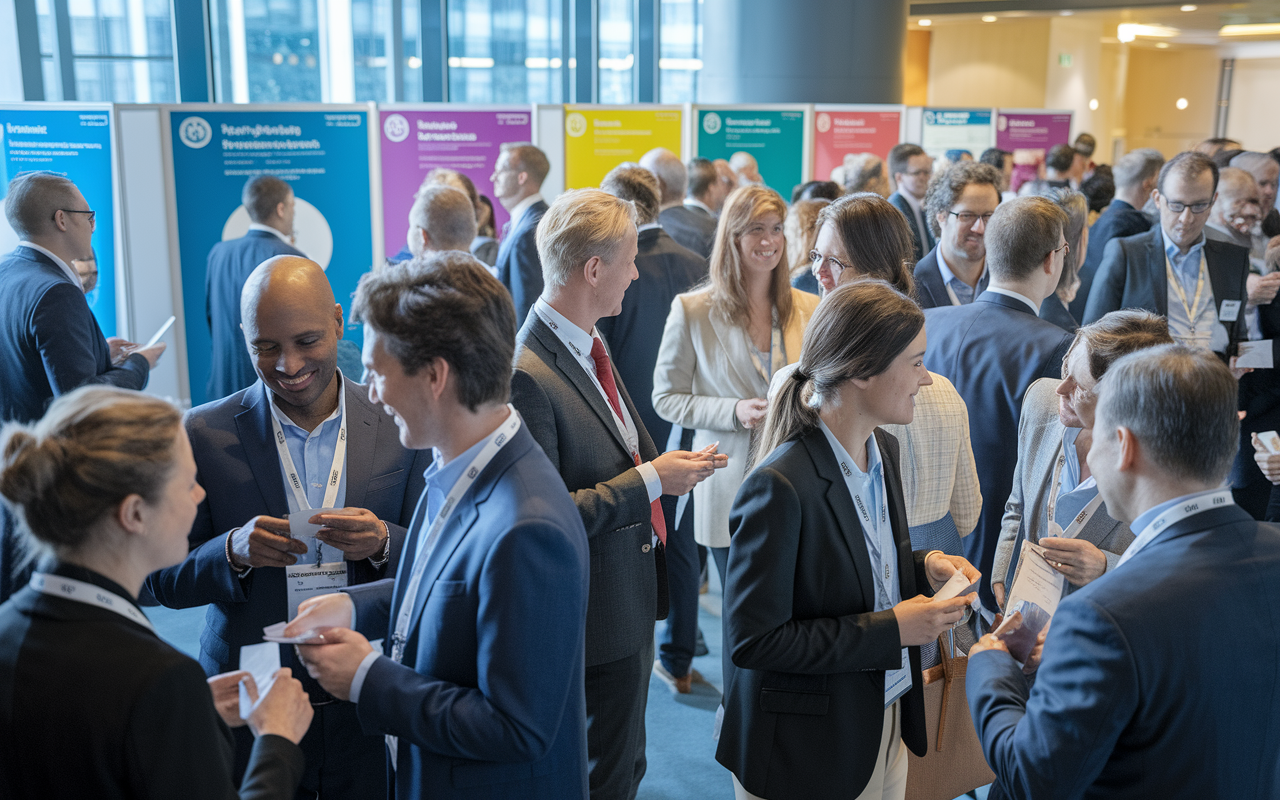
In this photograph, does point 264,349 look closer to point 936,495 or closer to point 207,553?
point 207,553

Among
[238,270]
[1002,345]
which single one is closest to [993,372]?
[1002,345]

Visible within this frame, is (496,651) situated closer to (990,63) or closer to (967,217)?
(967,217)

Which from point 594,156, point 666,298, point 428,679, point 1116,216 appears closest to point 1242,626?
point 428,679

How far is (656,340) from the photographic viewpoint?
13.2 feet

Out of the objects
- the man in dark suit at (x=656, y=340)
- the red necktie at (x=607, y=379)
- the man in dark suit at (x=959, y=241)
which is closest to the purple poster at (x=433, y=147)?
the man in dark suit at (x=656, y=340)

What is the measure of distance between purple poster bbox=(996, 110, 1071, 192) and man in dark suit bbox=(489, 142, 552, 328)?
20.4 ft

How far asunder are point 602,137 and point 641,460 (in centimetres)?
513

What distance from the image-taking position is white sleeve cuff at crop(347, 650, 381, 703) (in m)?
1.39

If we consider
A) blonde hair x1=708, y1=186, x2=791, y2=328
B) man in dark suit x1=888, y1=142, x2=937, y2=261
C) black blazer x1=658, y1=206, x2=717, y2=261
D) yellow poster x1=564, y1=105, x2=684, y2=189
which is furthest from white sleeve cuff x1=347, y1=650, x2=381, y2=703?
yellow poster x1=564, y1=105, x2=684, y2=189

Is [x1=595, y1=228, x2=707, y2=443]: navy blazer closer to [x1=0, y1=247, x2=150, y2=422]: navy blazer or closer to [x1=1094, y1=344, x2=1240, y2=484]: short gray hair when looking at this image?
[x1=0, y1=247, x2=150, y2=422]: navy blazer

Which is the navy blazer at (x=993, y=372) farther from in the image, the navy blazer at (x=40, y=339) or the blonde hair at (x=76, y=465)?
the navy blazer at (x=40, y=339)

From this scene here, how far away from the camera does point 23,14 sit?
8289 millimetres

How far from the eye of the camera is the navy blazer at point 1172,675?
1.24 meters

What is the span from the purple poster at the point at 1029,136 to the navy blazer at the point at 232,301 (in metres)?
7.75
